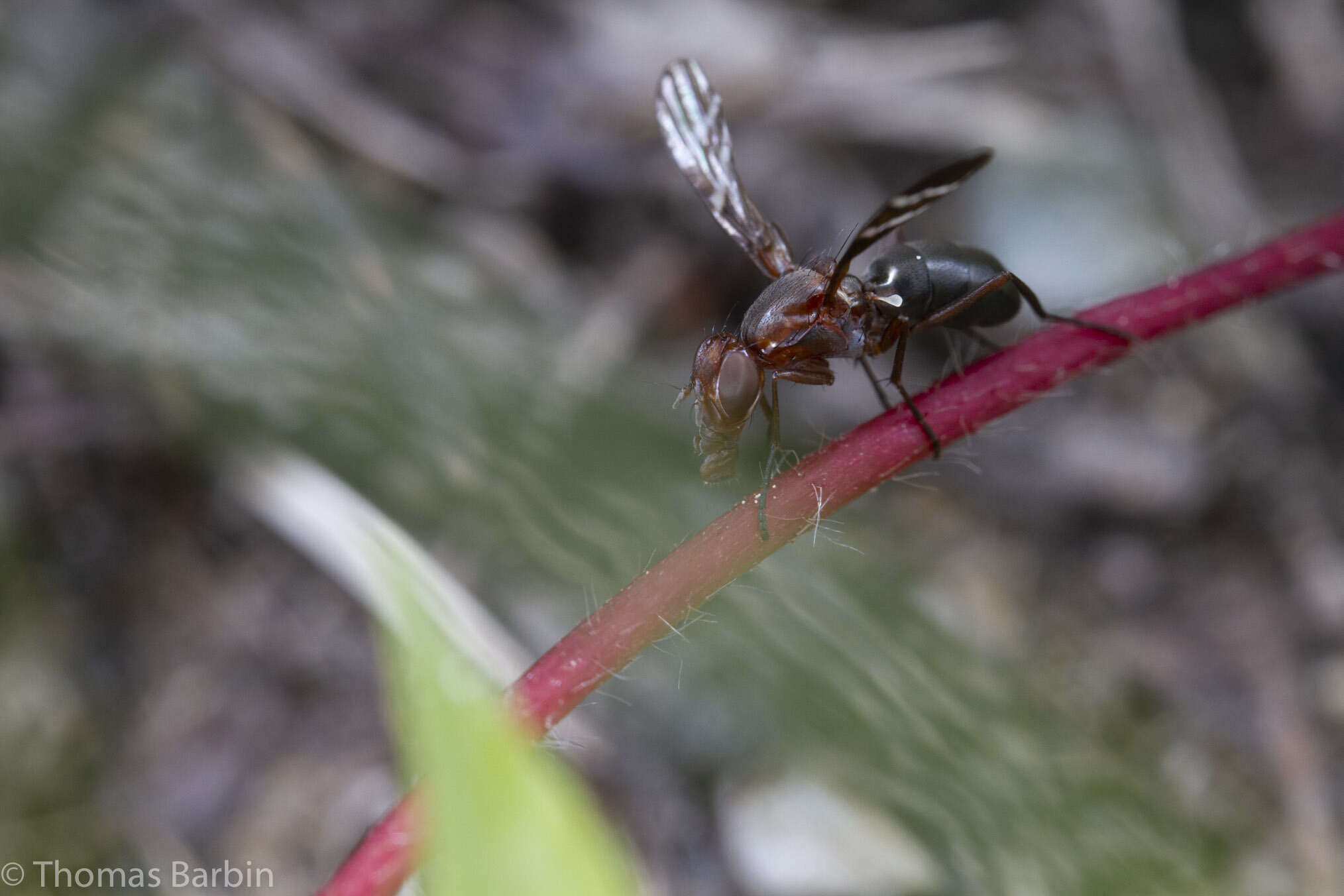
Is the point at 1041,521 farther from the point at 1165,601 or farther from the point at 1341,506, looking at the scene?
the point at 1341,506

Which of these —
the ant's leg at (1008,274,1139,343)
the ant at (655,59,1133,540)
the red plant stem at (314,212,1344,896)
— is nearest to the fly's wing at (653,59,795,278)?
the ant at (655,59,1133,540)

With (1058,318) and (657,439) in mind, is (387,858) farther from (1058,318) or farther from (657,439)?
(657,439)

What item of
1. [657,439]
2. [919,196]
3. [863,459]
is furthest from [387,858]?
[657,439]

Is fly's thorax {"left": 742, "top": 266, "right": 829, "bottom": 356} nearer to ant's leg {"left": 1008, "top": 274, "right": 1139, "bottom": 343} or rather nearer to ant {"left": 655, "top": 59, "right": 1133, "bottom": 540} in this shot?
ant {"left": 655, "top": 59, "right": 1133, "bottom": 540}

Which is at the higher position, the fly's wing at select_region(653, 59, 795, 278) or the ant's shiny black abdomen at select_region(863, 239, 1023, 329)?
the fly's wing at select_region(653, 59, 795, 278)

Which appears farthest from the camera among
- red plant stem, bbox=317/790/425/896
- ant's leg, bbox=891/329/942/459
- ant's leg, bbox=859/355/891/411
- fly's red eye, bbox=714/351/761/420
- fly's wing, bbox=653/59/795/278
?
fly's wing, bbox=653/59/795/278

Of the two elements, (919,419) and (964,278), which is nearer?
(919,419)
